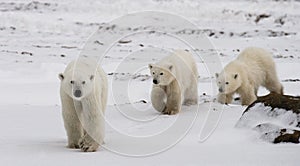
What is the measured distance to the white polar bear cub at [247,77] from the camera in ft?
23.9

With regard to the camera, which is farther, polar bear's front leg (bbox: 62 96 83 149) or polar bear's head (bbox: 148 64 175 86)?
polar bear's head (bbox: 148 64 175 86)

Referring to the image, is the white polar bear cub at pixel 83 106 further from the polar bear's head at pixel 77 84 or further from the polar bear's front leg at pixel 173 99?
the polar bear's front leg at pixel 173 99

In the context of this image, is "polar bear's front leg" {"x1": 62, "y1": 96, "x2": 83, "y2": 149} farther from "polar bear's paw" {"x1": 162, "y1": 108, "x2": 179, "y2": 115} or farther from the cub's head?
the cub's head

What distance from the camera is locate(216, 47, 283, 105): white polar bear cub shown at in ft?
23.9

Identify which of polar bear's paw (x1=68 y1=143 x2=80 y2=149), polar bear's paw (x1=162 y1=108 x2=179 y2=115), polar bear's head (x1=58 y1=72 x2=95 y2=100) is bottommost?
polar bear's paw (x1=68 y1=143 x2=80 y2=149)

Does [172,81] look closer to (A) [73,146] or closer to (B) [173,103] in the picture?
(B) [173,103]

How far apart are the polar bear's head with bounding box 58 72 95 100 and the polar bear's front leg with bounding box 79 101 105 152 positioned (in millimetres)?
110

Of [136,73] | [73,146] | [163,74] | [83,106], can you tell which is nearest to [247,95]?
[163,74]

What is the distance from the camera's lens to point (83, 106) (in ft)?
14.6

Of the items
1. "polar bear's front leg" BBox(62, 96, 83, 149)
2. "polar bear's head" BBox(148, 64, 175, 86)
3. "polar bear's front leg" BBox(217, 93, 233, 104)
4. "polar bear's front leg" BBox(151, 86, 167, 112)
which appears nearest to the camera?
"polar bear's front leg" BBox(62, 96, 83, 149)

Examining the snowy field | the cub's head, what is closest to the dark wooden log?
the snowy field

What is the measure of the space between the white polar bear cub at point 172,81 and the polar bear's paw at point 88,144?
75.2 inches

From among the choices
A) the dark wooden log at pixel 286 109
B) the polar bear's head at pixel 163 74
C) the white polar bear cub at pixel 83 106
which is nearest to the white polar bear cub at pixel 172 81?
the polar bear's head at pixel 163 74

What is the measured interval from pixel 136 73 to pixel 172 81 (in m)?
3.54
